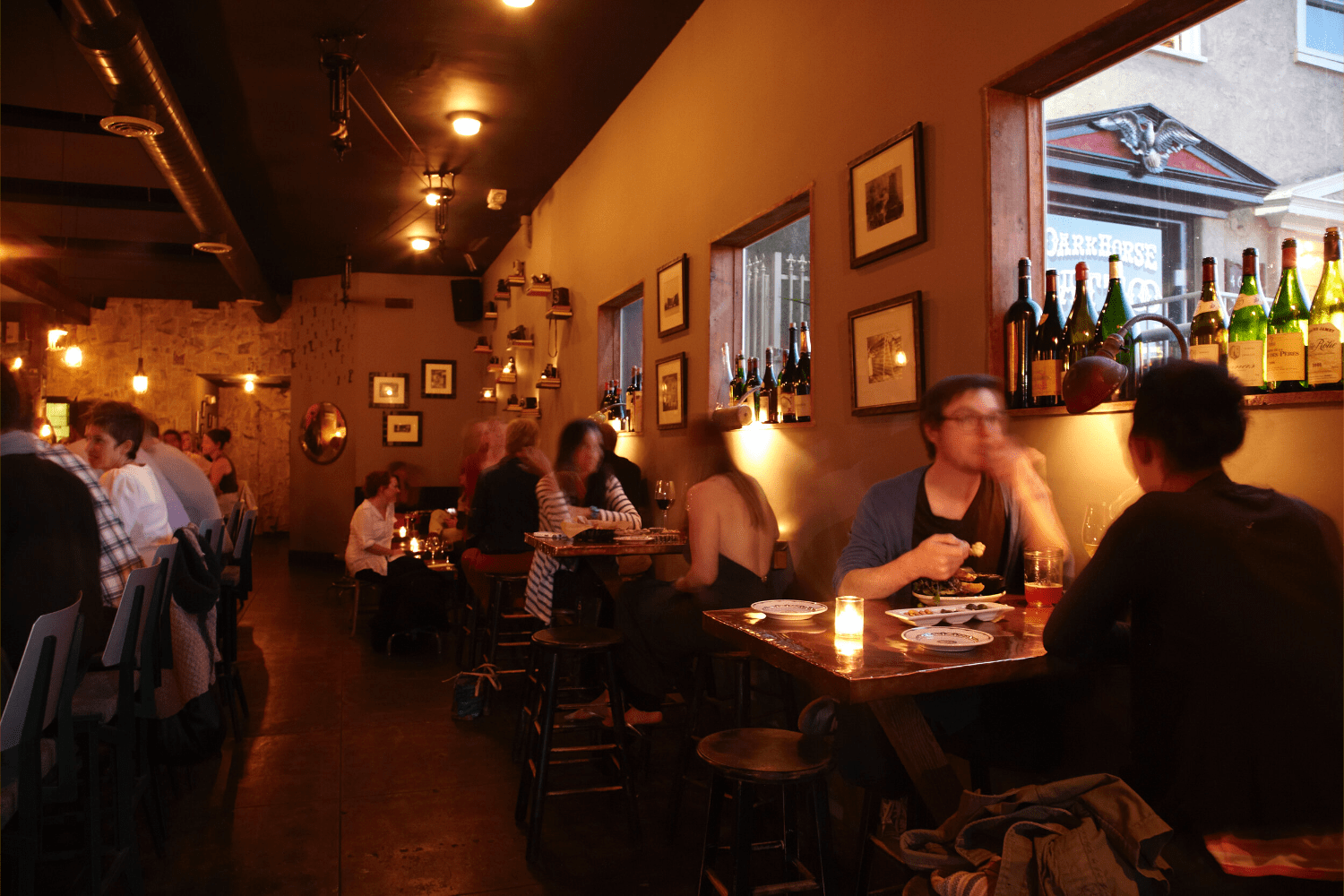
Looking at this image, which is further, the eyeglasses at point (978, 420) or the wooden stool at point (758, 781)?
the eyeglasses at point (978, 420)

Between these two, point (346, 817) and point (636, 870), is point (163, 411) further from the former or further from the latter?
point (636, 870)

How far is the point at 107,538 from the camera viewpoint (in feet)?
9.78

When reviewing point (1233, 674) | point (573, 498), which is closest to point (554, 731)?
point (573, 498)

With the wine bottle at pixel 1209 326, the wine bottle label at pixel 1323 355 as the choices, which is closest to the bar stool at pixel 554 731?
the wine bottle at pixel 1209 326

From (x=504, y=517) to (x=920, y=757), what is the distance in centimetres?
329

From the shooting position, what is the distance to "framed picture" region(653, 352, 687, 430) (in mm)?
4449

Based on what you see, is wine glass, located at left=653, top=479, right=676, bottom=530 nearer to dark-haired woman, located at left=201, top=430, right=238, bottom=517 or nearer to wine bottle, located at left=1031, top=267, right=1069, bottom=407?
wine bottle, located at left=1031, top=267, right=1069, bottom=407

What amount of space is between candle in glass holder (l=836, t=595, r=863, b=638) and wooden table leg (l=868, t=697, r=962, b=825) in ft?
0.46

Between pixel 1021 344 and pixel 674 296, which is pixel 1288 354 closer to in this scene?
pixel 1021 344

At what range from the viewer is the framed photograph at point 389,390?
10.1 m

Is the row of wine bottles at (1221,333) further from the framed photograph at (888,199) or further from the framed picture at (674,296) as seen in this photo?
the framed picture at (674,296)

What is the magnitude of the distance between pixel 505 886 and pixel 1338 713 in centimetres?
212

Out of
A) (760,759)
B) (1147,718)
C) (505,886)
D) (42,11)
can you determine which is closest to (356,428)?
(42,11)

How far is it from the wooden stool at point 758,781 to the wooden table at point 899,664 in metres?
0.25
